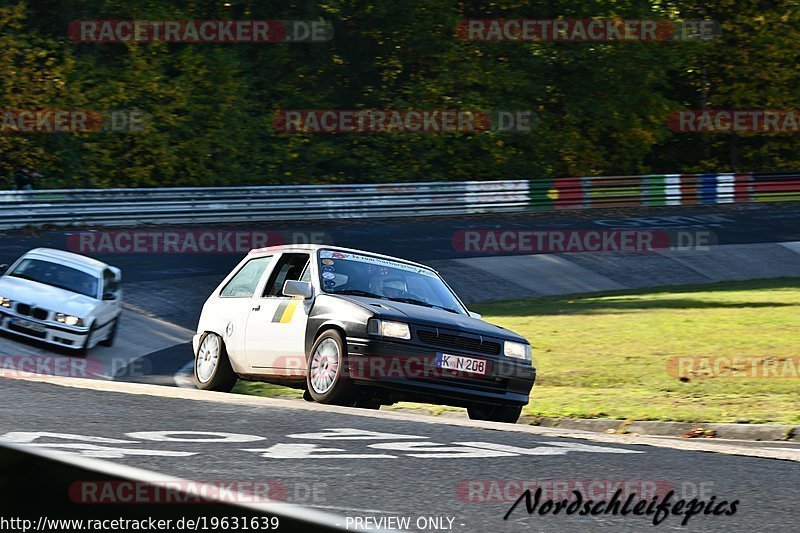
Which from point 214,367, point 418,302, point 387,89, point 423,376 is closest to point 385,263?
point 418,302

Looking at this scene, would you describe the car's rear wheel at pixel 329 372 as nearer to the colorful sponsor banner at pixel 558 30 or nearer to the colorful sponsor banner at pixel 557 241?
the colorful sponsor banner at pixel 557 241

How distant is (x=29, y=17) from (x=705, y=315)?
2187 cm

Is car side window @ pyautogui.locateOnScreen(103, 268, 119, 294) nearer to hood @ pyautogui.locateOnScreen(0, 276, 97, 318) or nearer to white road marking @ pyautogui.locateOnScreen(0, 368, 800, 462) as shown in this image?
hood @ pyautogui.locateOnScreen(0, 276, 97, 318)

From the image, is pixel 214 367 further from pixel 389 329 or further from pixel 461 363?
pixel 461 363

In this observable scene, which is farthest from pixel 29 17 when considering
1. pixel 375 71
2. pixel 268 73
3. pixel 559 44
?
pixel 559 44

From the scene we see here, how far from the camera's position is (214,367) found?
11.7 metres

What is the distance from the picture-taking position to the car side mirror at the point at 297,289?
34.2ft

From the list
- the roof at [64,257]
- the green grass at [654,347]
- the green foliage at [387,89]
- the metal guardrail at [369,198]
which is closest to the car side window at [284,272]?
the green grass at [654,347]

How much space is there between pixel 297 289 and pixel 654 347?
255 inches

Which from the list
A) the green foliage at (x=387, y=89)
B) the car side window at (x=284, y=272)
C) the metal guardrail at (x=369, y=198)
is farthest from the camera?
the green foliage at (x=387, y=89)

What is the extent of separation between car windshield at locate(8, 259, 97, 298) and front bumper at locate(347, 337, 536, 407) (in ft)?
25.1

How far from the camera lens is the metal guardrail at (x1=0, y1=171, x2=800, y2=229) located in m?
26.6

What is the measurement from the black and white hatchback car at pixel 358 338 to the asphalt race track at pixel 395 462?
31.8 inches

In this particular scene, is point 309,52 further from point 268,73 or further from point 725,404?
point 725,404
